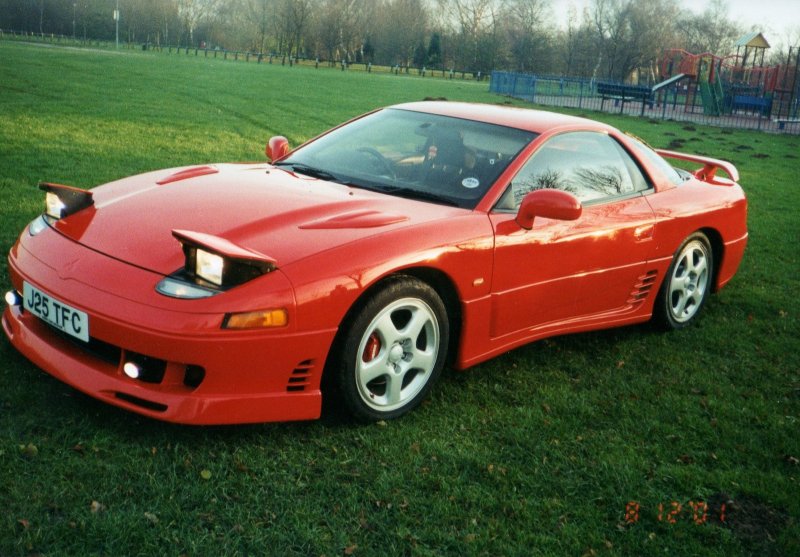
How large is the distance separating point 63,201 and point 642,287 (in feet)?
10.6

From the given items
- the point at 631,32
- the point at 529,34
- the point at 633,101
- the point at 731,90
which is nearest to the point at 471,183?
the point at 633,101

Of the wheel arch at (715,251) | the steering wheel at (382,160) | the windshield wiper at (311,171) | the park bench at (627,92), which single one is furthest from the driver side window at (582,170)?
the park bench at (627,92)

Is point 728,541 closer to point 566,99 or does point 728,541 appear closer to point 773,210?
point 773,210

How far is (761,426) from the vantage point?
3943 millimetres

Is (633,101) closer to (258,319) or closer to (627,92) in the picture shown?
(627,92)

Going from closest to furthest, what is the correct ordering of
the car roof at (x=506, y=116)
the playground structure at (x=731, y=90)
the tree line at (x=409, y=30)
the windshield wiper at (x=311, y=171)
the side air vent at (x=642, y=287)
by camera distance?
the windshield wiper at (x=311, y=171)
the car roof at (x=506, y=116)
the side air vent at (x=642, y=287)
the playground structure at (x=731, y=90)
the tree line at (x=409, y=30)

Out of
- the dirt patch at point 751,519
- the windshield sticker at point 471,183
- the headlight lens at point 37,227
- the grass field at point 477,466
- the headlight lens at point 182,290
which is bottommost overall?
the dirt patch at point 751,519

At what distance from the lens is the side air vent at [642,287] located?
4.80m

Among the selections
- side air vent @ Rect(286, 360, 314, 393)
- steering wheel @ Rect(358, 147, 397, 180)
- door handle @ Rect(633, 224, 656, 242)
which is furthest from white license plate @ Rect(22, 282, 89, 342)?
door handle @ Rect(633, 224, 656, 242)

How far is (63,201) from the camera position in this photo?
3727 millimetres

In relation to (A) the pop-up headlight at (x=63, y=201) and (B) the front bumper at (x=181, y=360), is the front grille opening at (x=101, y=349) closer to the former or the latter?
(B) the front bumper at (x=181, y=360)

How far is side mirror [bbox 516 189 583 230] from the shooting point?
375 centimetres

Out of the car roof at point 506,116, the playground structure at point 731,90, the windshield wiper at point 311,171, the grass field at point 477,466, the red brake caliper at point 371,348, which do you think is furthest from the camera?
the playground structure at point 731,90

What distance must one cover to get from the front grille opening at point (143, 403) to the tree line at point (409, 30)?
234 feet
